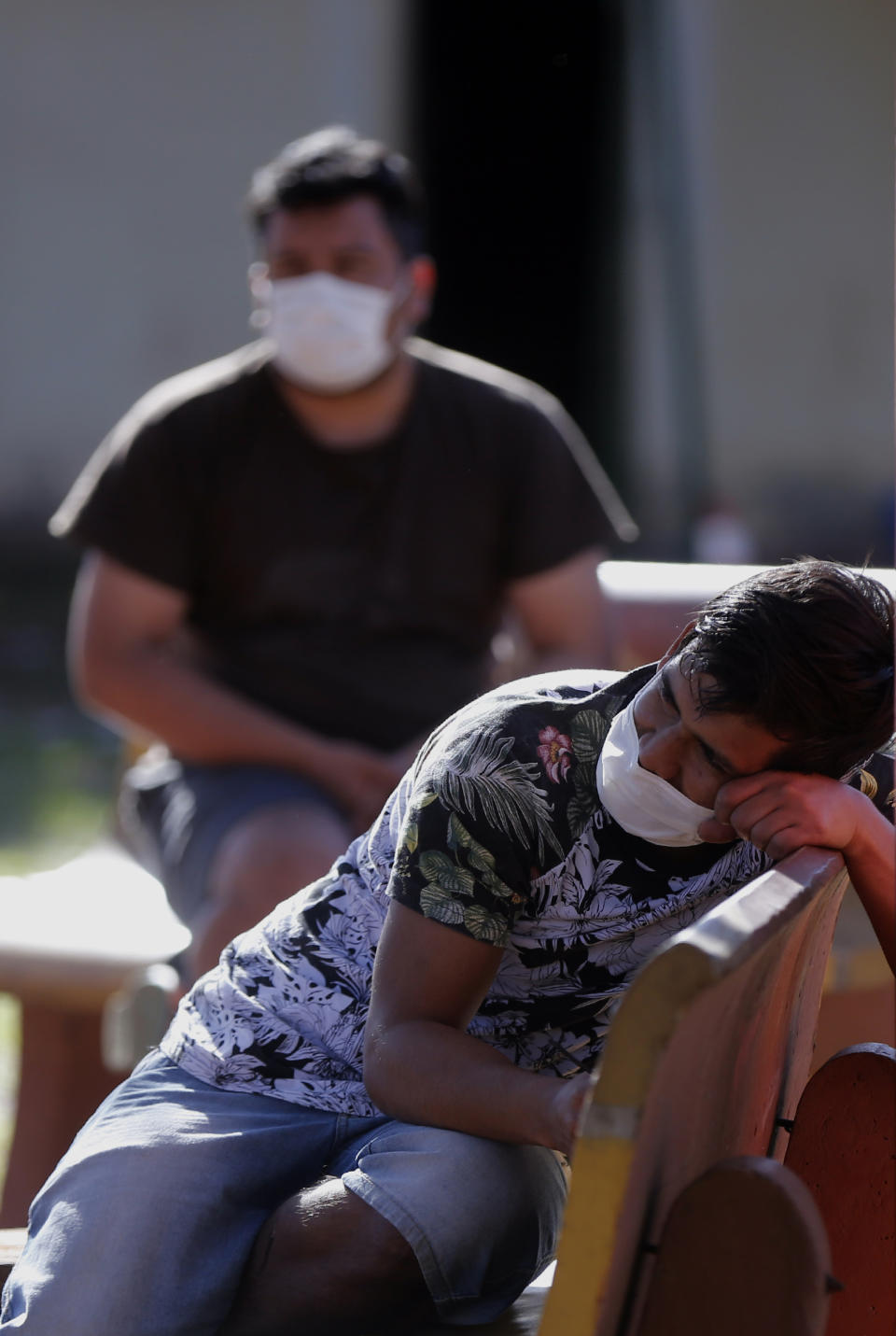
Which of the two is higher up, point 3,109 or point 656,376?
point 3,109

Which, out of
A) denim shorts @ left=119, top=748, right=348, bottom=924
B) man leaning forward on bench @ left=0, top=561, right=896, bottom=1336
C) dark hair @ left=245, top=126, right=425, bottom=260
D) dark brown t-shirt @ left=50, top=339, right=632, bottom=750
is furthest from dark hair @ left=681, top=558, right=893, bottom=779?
dark hair @ left=245, top=126, right=425, bottom=260

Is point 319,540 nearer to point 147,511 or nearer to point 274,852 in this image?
point 147,511

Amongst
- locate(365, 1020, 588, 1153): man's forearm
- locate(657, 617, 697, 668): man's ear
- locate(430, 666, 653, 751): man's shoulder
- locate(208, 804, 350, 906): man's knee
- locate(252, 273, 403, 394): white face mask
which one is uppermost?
locate(252, 273, 403, 394): white face mask

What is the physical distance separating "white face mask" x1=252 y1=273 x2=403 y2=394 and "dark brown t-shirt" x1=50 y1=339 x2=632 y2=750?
3.2 inches

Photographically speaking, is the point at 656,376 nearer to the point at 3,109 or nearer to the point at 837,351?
the point at 837,351

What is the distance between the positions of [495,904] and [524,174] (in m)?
10.2

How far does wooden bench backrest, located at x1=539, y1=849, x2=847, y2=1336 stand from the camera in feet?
3.78

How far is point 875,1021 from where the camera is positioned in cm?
323

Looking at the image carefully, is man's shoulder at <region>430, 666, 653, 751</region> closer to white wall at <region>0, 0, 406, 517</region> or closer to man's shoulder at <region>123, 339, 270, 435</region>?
man's shoulder at <region>123, 339, 270, 435</region>

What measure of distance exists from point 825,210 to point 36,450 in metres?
5.82

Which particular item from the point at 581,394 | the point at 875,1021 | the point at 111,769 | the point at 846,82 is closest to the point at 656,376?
the point at 581,394

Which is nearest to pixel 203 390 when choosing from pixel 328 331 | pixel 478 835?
pixel 328 331

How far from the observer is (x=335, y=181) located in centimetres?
341

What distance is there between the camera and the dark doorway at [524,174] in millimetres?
11070
